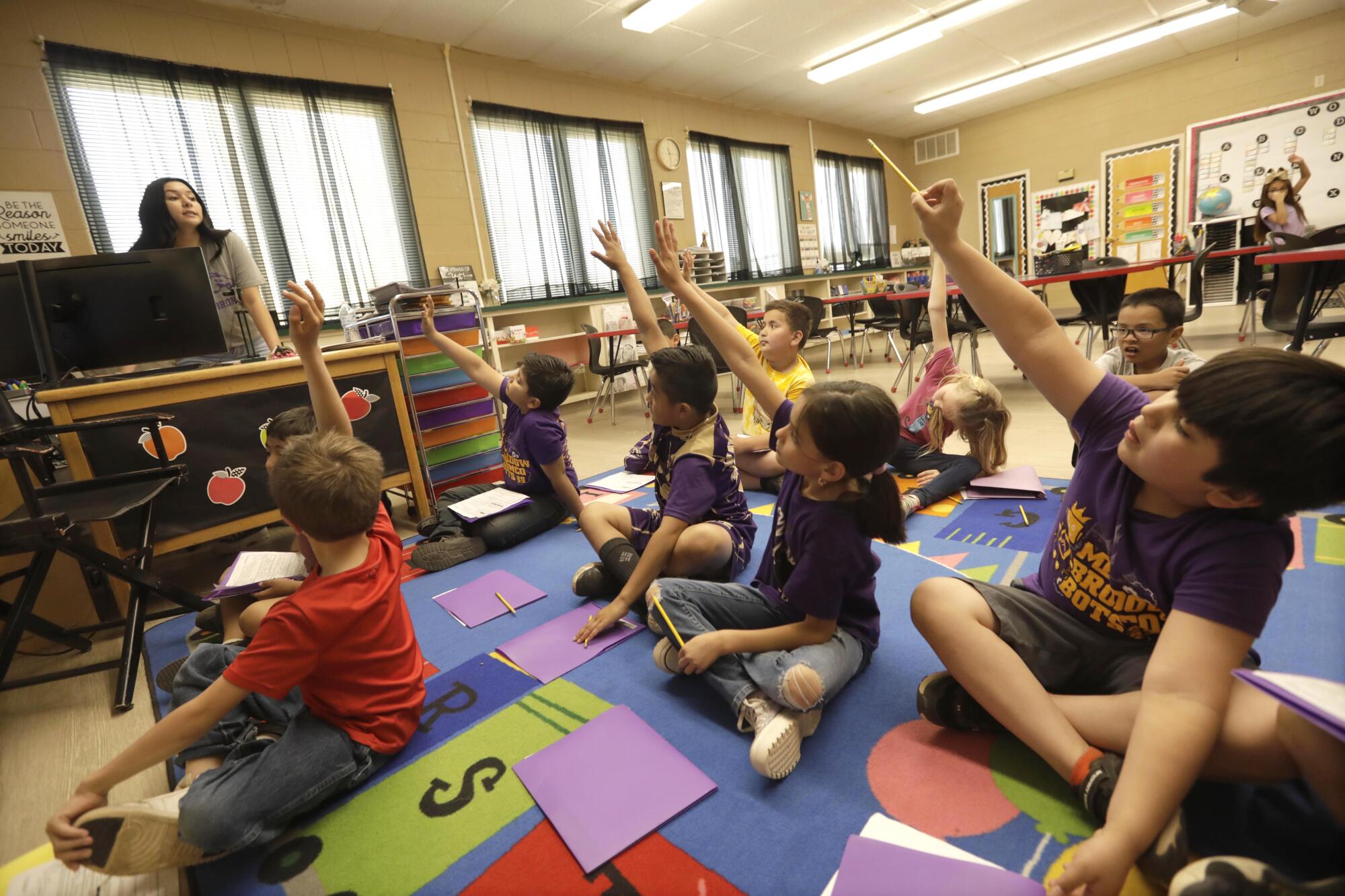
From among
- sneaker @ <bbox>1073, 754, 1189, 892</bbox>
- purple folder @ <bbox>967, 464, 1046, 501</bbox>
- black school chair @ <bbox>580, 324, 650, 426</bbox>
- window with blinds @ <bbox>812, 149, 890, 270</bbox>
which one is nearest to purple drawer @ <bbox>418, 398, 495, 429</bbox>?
black school chair @ <bbox>580, 324, 650, 426</bbox>

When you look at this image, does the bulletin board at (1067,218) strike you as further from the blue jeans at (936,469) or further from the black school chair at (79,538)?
the black school chair at (79,538)

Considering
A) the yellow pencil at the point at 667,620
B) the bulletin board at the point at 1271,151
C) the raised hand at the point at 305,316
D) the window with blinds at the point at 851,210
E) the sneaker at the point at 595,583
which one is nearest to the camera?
the yellow pencil at the point at 667,620

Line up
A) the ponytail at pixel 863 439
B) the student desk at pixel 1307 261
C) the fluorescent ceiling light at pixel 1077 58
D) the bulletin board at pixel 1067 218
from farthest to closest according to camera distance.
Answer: the bulletin board at pixel 1067 218, the fluorescent ceiling light at pixel 1077 58, the student desk at pixel 1307 261, the ponytail at pixel 863 439

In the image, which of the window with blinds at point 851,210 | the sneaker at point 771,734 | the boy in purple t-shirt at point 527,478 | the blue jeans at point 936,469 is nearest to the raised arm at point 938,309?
the blue jeans at point 936,469

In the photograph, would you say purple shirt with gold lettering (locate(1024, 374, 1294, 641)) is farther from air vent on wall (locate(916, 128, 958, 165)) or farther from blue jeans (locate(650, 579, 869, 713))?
air vent on wall (locate(916, 128, 958, 165))

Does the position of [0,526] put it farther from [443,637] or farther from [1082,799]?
[1082,799]

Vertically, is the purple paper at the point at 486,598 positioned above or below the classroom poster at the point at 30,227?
below

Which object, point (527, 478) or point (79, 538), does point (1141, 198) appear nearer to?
point (527, 478)

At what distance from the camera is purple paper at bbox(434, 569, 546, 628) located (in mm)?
1755

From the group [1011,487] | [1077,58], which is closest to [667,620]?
[1011,487]

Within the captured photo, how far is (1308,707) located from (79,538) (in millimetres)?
2233

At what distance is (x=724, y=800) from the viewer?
993 mm

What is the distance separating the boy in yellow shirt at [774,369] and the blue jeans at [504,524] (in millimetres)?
767

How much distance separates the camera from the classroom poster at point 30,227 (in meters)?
3.12
